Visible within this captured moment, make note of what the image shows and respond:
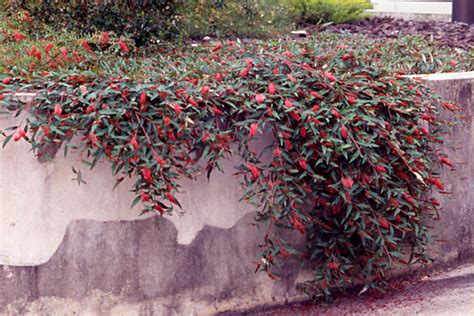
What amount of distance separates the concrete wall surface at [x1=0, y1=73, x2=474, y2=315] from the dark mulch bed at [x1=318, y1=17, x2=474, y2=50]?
14.2 feet

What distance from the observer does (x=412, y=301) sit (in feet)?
15.0

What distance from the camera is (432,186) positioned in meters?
4.84

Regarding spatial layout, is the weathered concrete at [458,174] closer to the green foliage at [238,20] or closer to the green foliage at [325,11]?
the green foliage at [238,20]

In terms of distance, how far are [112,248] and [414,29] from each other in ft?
20.1

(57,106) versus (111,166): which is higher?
(57,106)

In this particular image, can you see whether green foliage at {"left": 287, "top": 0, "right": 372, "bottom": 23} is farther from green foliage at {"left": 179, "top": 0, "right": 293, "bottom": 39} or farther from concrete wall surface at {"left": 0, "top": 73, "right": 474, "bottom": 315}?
concrete wall surface at {"left": 0, "top": 73, "right": 474, "bottom": 315}

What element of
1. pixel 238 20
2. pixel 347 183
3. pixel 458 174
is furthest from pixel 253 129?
pixel 238 20

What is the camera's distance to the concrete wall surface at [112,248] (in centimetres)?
400

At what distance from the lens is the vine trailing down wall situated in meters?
3.90

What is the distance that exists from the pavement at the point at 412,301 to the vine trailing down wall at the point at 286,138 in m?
0.11

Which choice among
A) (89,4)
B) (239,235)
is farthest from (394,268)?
(89,4)

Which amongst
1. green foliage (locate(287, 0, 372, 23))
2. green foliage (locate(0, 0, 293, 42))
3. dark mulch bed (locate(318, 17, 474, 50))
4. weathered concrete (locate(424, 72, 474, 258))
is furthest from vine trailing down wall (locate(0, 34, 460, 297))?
green foliage (locate(287, 0, 372, 23))

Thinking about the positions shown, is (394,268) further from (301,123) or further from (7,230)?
(7,230)

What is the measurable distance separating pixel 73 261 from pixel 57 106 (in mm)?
822
